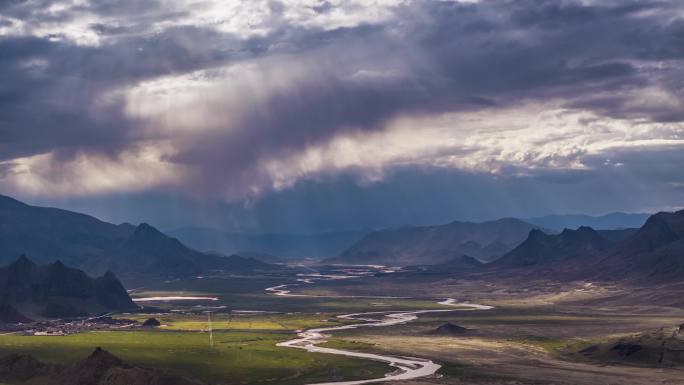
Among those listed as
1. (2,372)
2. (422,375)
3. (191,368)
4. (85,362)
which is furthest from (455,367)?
(2,372)

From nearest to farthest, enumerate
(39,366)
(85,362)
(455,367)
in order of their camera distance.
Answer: (85,362) → (39,366) → (455,367)

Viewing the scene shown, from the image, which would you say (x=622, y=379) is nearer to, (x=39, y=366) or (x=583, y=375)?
(x=583, y=375)

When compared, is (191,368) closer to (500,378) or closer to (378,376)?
(378,376)

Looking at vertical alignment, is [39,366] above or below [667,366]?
above

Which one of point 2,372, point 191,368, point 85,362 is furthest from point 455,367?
point 2,372

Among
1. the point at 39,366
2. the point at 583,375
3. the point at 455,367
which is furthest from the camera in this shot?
the point at 455,367

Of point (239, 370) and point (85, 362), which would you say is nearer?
point (85, 362)
